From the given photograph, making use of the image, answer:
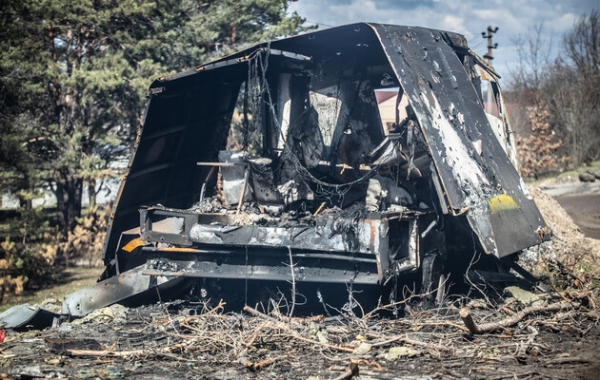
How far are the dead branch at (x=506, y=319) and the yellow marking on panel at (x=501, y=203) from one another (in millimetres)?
1074

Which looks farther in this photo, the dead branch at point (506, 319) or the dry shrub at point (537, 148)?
the dry shrub at point (537, 148)

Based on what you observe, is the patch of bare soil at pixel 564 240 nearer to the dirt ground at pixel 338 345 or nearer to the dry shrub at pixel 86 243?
the dirt ground at pixel 338 345

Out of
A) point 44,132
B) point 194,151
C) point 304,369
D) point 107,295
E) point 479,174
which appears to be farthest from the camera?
point 44,132

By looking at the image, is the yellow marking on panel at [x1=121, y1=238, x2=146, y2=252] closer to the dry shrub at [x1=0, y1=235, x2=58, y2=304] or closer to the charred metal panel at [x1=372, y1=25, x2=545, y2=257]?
the dry shrub at [x1=0, y1=235, x2=58, y2=304]

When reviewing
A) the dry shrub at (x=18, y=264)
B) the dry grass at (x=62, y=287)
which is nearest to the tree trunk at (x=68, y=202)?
the dry grass at (x=62, y=287)

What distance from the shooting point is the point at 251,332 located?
18.6ft

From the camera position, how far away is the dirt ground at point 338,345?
474 cm

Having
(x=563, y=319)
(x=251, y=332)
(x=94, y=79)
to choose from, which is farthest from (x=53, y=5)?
(x=563, y=319)

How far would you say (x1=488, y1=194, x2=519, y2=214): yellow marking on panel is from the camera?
641 centimetres

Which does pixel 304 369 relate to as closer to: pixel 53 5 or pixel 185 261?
pixel 185 261

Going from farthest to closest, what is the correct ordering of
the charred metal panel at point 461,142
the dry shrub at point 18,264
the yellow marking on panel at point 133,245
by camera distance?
the dry shrub at point 18,264 → the yellow marking on panel at point 133,245 → the charred metal panel at point 461,142

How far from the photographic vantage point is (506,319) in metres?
5.66

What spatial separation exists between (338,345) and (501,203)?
2.52 meters

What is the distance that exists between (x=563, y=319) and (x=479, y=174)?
1749mm
